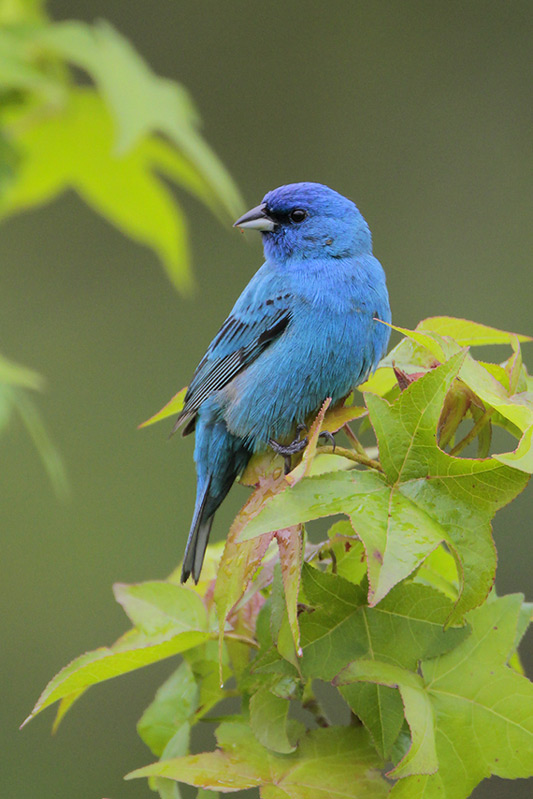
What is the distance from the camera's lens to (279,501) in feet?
3.41

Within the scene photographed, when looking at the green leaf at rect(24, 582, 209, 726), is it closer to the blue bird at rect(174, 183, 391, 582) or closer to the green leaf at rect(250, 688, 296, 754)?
the green leaf at rect(250, 688, 296, 754)

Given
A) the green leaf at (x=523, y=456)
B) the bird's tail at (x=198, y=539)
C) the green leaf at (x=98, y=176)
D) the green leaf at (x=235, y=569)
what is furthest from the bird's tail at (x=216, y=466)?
the green leaf at (x=523, y=456)

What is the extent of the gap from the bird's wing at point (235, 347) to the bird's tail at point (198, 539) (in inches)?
6.8

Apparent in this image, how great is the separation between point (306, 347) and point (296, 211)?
45 cm

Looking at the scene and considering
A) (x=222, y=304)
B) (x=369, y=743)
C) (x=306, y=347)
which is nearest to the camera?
(x=369, y=743)

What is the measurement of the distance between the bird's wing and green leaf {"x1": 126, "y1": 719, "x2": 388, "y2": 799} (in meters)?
0.91

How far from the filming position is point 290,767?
1119 millimetres

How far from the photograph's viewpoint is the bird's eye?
2.20 metres

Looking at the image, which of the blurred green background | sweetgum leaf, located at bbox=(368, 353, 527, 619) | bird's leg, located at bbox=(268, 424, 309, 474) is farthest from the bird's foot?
the blurred green background

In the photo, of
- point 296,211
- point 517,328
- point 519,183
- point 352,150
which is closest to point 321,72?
point 352,150

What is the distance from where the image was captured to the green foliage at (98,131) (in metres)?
1.33

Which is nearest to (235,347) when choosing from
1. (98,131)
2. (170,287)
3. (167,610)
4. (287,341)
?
(287,341)

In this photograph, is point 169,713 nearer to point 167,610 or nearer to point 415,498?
point 167,610

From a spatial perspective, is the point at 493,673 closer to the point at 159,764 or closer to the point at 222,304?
the point at 159,764
